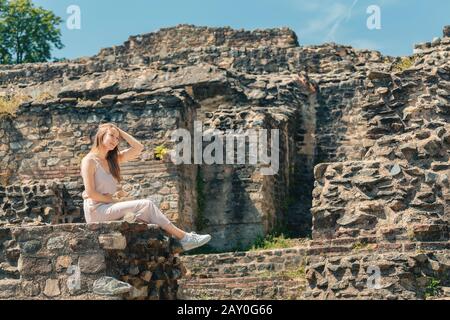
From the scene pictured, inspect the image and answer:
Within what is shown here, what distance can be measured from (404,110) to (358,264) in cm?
341

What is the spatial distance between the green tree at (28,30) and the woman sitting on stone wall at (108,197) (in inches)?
1065

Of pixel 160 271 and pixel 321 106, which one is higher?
pixel 321 106

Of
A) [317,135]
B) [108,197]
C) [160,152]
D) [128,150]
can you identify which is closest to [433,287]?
[128,150]

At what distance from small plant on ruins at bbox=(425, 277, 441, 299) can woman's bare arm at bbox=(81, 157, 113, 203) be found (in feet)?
13.4

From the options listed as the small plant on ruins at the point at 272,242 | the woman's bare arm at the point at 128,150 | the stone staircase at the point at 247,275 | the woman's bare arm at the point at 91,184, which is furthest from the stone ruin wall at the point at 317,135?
the woman's bare arm at the point at 91,184

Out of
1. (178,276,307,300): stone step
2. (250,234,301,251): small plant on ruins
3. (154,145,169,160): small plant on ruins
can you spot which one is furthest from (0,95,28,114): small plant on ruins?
(178,276,307,300): stone step

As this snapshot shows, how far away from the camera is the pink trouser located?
10.2 metres

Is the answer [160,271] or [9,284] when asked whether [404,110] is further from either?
[9,284]

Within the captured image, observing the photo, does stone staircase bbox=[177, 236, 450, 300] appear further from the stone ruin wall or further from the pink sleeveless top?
the pink sleeveless top

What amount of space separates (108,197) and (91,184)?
0.22 metres

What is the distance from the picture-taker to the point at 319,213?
43.3 feet

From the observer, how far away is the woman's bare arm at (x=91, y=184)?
10.4 metres

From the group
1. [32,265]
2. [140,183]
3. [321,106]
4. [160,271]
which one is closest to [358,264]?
[160,271]
